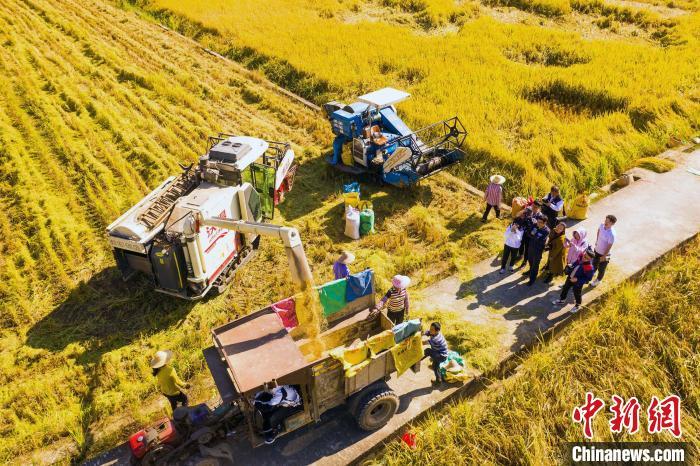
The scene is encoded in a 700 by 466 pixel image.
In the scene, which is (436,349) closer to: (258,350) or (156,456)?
(258,350)

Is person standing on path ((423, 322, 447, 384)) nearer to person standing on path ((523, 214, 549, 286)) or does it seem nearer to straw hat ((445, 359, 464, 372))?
straw hat ((445, 359, 464, 372))

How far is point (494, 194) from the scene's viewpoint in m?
11.4

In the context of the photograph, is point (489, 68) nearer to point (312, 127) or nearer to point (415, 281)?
point (312, 127)

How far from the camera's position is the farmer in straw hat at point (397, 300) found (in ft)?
26.7

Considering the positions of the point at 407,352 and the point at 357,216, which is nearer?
the point at 407,352

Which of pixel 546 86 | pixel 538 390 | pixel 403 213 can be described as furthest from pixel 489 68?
pixel 538 390

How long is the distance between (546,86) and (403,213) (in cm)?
817

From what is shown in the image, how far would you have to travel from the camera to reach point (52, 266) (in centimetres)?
1051

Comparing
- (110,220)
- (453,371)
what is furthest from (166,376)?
(110,220)

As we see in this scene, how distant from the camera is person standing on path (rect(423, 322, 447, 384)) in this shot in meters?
7.64

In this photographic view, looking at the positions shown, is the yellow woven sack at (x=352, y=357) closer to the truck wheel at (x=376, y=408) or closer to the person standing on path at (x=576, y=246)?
the truck wheel at (x=376, y=408)

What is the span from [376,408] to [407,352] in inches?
35.7

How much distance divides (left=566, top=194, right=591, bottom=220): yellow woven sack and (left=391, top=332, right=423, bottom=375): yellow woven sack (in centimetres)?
621

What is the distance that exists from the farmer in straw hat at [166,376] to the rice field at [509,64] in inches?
351
